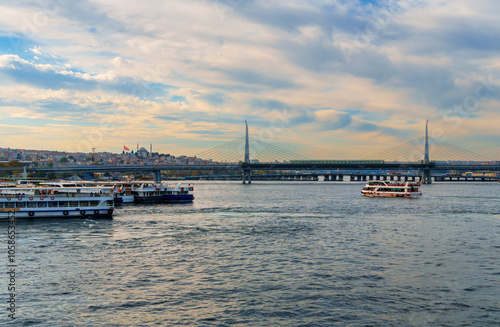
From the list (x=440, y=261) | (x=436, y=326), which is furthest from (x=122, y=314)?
(x=440, y=261)

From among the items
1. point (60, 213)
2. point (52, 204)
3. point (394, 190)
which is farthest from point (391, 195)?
point (52, 204)

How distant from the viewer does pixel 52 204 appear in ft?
175

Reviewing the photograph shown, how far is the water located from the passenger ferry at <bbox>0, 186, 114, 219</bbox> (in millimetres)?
5781

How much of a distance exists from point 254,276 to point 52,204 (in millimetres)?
36636

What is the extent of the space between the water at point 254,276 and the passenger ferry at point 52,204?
5781 millimetres

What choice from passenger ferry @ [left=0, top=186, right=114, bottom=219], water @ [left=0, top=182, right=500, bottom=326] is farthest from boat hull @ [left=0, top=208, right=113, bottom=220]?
water @ [left=0, top=182, right=500, bottom=326]

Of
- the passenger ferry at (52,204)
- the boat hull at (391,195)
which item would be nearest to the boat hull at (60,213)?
the passenger ferry at (52,204)

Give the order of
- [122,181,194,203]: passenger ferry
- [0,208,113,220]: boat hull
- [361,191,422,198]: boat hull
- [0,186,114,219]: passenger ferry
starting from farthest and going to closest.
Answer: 1. [361,191,422,198]: boat hull
2. [122,181,194,203]: passenger ferry
3. [0,186,114,219]: passenger ferry
4. [0,208,113,220]: boat hull

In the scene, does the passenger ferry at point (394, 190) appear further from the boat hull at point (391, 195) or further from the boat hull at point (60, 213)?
the boat hull at point (60, 213)

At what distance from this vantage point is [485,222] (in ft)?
172

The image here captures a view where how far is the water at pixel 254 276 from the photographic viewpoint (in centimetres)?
1980

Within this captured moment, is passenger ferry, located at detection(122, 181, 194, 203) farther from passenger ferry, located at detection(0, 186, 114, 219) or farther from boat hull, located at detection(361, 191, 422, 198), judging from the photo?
boat hull, located at detection(361, 191, 422, 198)

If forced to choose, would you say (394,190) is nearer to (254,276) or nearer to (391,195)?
(391,195)

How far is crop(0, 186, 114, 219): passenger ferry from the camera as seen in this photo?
51.9 meters
